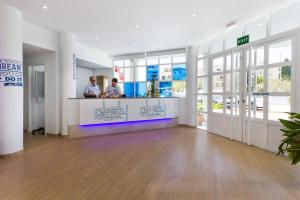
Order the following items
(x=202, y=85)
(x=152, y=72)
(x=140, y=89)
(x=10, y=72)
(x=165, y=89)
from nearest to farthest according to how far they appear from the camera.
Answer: (x=10, y=72) < (x=202, y=85) < (x=165, y=89) < (x=152, y=72) < (x=140, y=89)

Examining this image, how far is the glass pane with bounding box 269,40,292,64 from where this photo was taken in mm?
4408

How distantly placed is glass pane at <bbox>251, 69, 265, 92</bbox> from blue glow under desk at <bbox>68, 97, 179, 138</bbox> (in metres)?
3.45

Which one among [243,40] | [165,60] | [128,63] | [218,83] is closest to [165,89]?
[165,60]

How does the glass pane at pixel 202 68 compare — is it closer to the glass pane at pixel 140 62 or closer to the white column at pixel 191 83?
the white column at pixel 191 83

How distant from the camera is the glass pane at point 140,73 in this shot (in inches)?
386

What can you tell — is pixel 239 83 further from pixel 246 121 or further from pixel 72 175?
pixel 72 175

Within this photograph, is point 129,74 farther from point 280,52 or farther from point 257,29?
point 280,52

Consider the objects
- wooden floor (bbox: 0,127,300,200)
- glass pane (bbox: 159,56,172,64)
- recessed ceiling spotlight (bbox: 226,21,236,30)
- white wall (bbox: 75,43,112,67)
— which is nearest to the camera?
wooden floor (bbox: 0,127,300,200)

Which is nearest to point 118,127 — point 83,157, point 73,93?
point 73,93

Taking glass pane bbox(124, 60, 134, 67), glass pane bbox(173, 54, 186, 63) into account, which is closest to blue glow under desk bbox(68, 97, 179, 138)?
glass pane bbox(173, 54, 186, 63)

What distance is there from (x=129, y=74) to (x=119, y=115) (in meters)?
3.90

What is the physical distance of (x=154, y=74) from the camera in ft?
31.0

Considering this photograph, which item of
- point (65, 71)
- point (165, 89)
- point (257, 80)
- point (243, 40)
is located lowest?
point (165, 89)

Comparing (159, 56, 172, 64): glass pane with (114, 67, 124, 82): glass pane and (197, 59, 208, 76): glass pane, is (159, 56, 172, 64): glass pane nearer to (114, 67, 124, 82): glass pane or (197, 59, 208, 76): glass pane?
(197, 59, 208, 76): glass pane
